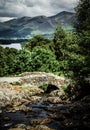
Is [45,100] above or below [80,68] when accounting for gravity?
below

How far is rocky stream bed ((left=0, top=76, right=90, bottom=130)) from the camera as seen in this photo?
2888 centimetres

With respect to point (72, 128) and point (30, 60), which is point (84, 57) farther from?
point (30, 60)

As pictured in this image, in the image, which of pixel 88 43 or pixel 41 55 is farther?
pixel 41 55

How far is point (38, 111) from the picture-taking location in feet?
116

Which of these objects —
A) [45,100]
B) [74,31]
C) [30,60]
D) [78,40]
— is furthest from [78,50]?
[30,60]

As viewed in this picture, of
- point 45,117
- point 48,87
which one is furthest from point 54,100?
point 48,87

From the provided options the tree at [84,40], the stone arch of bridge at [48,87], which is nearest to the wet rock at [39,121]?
the tree at [84,40]

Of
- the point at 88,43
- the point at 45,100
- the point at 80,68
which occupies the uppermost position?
the point at 88,43

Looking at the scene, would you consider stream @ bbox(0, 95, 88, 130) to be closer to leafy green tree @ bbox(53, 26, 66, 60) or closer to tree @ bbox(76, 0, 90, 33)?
tree @ bbox(76, 0, 90, 33)

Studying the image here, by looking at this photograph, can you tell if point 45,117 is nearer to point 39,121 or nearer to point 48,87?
point 39,121

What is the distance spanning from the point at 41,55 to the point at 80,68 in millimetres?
31534

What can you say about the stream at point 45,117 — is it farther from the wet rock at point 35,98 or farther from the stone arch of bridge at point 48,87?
the stone arch of bridge at point 48,87

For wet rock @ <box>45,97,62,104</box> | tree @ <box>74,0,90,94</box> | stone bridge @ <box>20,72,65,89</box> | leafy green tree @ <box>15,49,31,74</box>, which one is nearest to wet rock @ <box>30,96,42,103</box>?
wet rock @ <box>45,97,62,104</box>

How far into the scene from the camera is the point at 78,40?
1324 inches
